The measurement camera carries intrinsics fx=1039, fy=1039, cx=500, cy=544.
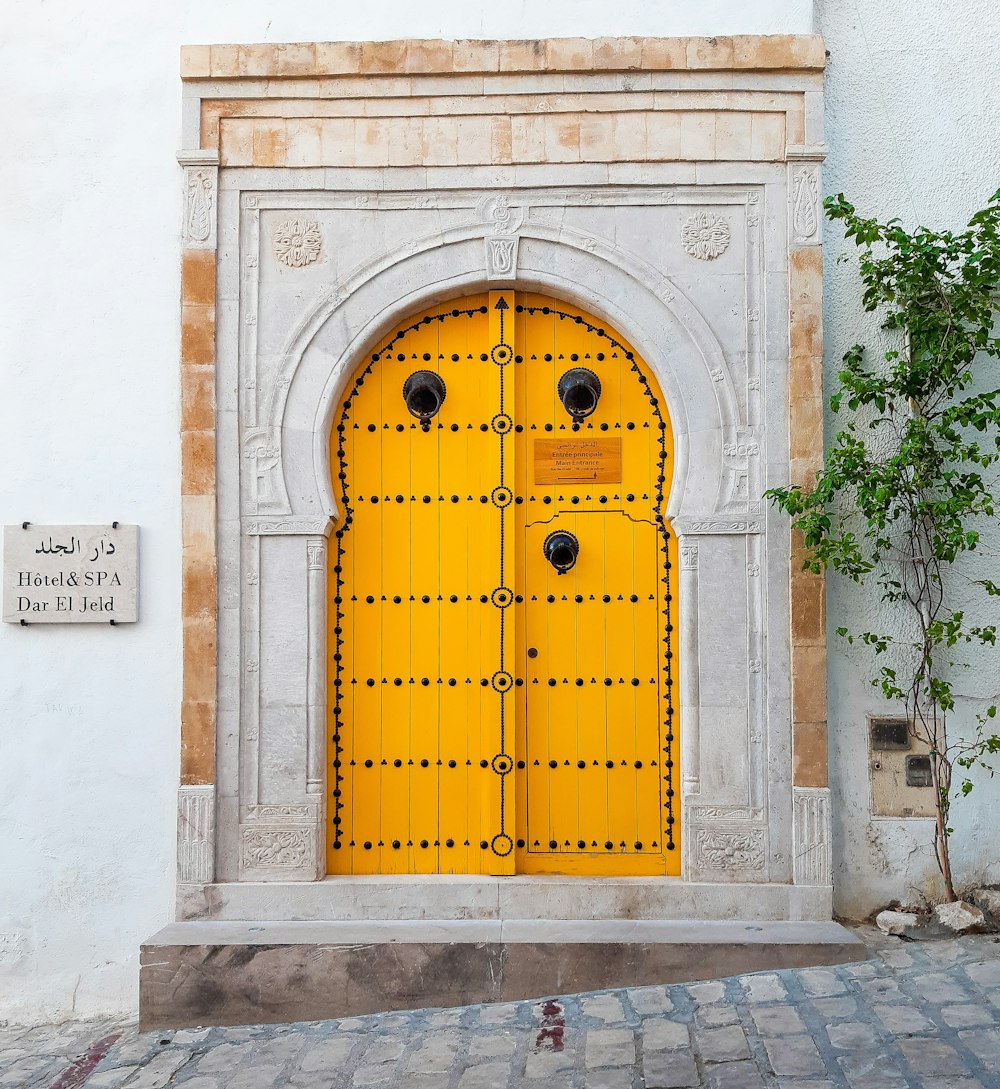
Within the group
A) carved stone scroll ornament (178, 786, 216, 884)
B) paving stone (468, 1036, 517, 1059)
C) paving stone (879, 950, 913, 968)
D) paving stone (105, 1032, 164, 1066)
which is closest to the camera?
paving stone (468, 1036, 517, 1059)

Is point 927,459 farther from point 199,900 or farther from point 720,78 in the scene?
point 199,900

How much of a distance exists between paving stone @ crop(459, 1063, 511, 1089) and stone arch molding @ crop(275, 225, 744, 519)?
86.9 inches

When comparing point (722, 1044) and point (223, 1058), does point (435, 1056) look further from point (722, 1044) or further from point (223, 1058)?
point (722, 1044)

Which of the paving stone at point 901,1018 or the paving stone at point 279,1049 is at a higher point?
the paving stone at point 901,1018

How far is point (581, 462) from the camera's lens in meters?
4.55

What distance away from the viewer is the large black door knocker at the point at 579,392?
4500 millimetres

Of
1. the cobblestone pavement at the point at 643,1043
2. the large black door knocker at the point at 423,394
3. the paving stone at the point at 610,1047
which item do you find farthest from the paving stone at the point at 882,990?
the large black door knocker at the point at 423,394

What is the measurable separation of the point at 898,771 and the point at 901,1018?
1.07 metres

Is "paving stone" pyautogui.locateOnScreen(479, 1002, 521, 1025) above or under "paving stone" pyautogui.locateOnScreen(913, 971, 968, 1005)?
under

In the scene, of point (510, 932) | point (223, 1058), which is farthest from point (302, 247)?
point (223, 1058)

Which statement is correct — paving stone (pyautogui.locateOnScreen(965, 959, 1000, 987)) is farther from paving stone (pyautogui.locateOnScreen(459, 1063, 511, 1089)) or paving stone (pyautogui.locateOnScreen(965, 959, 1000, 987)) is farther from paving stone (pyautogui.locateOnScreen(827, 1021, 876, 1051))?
paving stone (pyautogui.locateOnScreen(459, 1063, 511, 1089))

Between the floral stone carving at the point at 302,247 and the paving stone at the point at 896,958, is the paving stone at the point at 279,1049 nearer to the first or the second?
the paving stone at the point at 896,958

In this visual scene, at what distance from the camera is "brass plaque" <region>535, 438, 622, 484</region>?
4.55m

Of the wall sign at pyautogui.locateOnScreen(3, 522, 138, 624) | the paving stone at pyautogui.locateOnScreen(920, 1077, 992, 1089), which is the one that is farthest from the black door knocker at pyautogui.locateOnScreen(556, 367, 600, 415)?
the paving stone at pyautogui.locateOnScreen(920, 1077, 992, 1089)
